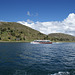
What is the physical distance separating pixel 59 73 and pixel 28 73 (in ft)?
26.6

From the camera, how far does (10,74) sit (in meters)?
25.3

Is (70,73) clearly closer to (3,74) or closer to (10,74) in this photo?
(10,74)

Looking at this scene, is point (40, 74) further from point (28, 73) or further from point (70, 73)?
point (70, 73)

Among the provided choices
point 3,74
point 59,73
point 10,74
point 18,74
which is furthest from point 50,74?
point 3,74

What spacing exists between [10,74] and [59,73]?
494 inches

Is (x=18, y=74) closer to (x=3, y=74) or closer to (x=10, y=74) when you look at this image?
(x=10, y=74)

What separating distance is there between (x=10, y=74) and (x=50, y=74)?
1009cm

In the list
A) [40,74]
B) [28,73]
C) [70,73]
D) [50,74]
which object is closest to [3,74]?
[28,73]

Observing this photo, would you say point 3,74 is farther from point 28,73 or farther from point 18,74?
point 28,73

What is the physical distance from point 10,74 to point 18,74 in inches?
78.5

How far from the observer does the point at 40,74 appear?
25828 millimetres

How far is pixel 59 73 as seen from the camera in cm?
2633

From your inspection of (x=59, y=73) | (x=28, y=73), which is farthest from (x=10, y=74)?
(x=59, y=73)

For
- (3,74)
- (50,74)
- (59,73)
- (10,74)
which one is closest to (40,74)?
(50,74)
